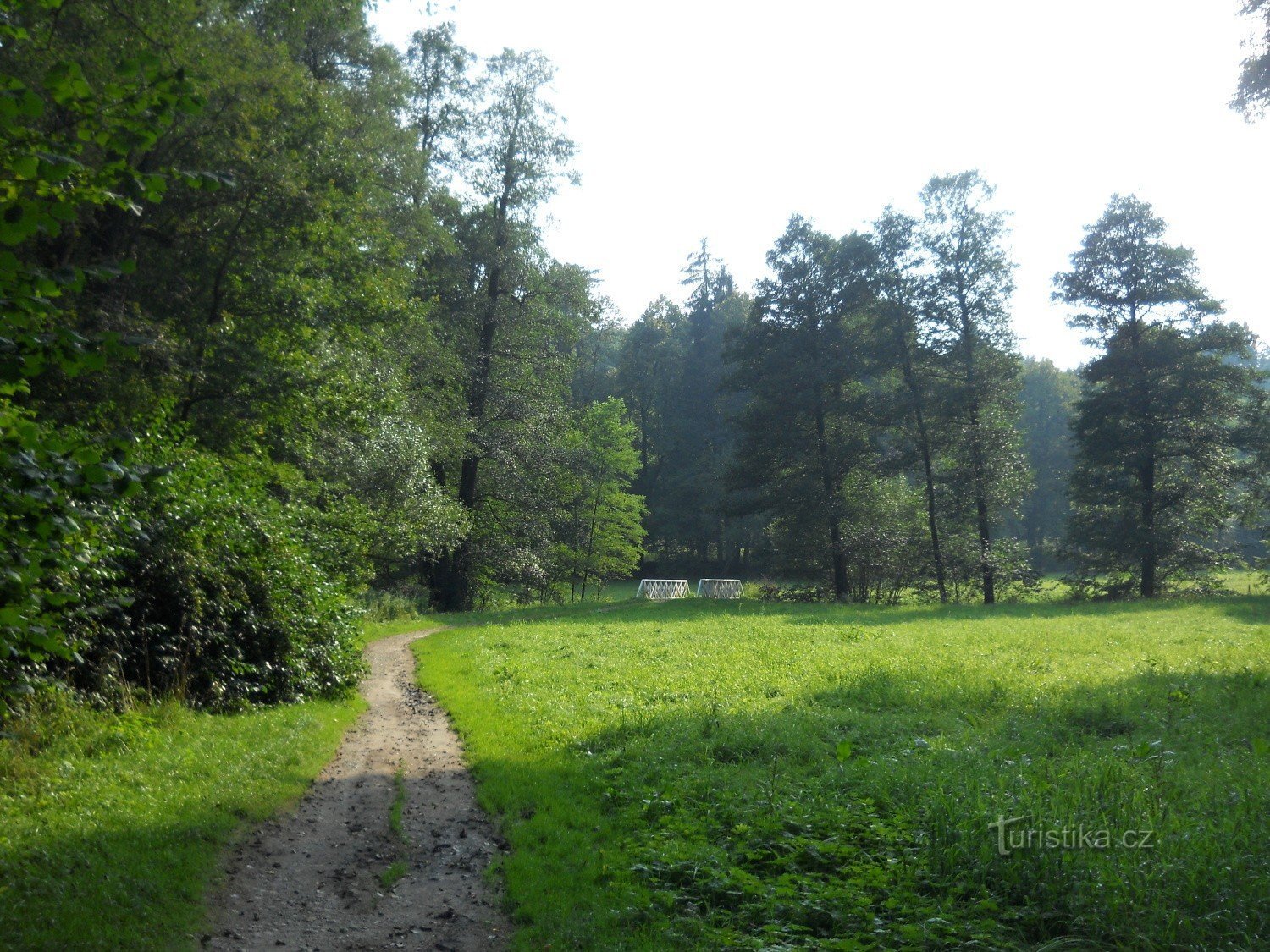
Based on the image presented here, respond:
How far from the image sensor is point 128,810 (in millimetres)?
6859

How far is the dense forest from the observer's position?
186 inches

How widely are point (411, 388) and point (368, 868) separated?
952 inches

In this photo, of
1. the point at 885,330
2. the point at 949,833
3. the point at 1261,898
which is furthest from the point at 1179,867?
the point at 885,330

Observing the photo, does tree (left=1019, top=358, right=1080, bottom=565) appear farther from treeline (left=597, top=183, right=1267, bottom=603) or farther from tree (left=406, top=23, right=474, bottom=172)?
tree (left=406, top=23, right=474, bottom=172)

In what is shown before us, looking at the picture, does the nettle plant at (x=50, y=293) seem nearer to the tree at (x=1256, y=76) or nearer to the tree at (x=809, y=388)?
the tree at (x=1256, y=76)

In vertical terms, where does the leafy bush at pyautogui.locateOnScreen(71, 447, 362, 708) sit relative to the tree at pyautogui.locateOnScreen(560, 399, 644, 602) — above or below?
below

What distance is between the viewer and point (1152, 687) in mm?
12328

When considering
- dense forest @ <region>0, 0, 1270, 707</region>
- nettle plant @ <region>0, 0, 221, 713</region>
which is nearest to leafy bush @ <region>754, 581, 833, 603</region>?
dense forest @ <region>0, 0, 1270, 707</region>

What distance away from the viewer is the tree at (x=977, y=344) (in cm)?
3509

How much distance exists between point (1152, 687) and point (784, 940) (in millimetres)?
9790
